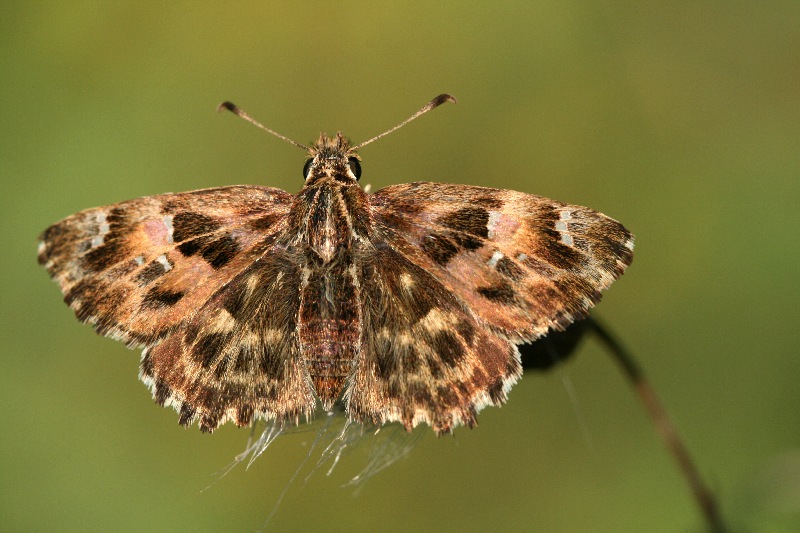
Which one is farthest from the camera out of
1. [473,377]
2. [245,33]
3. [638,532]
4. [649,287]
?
[245,33]

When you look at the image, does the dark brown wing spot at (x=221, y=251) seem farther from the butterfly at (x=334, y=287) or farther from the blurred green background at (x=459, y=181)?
the blurred green background at (x=459, y=181)

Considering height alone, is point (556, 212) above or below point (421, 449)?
above

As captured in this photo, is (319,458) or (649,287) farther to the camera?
(649,287)

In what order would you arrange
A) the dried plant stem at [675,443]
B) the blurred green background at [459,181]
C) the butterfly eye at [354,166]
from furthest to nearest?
the blurred green background at [459,181], the butterfly eye at [354,166], the dried plant stem at [675,443]

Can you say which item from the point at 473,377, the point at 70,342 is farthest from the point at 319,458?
the point at 70,342

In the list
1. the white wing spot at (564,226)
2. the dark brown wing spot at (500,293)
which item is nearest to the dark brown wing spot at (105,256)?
the dark brown wing spot at (500,293)

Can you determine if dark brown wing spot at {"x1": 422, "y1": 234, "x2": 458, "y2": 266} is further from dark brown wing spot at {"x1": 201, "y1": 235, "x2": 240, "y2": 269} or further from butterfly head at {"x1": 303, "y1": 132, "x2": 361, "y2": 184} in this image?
dark brown wing spot at {"x1": 201, "y1": 235, "x2": 240, "y2": 269}

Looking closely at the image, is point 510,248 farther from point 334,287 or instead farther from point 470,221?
point 334,287

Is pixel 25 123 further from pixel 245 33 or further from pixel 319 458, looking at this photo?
pixel 319 458
